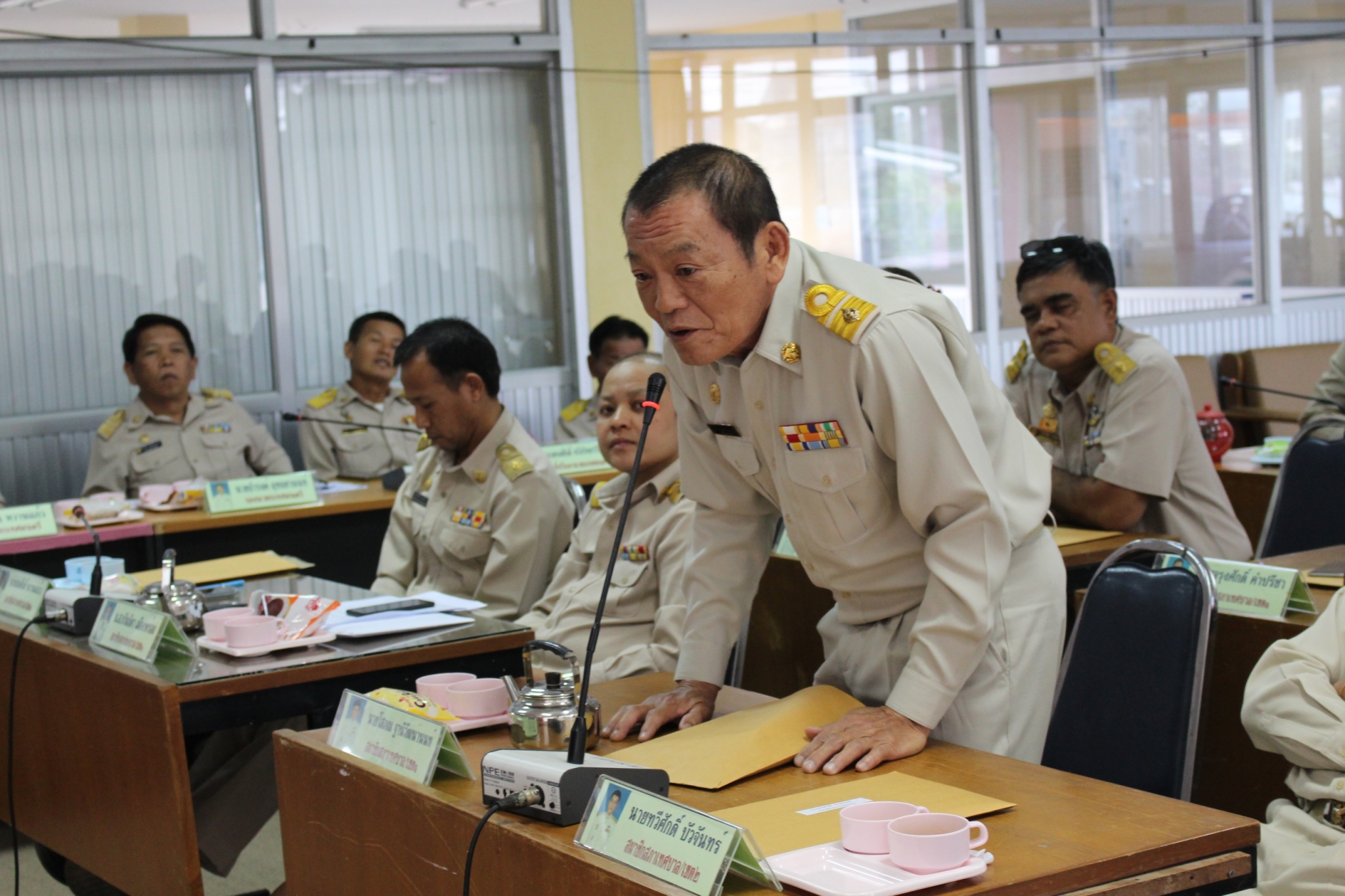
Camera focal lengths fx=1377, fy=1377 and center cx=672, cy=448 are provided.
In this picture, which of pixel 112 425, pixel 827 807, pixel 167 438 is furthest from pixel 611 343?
pixel 827 807

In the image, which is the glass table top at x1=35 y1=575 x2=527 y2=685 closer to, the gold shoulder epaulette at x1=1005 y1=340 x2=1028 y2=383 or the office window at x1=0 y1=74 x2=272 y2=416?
the gold shoulder epaulette at x1=1005 y1=340 x2=1028 y2=383

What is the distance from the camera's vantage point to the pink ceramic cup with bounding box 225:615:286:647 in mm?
2121

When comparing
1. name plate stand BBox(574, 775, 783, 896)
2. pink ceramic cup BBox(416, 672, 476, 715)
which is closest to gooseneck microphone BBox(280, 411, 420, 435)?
pink ceramic cup BBox(416, 672, 476, 715)

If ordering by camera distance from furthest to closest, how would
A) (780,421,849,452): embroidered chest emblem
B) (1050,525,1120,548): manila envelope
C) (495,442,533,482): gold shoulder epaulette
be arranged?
(495,442,533,482): gold shoulder epaulette
(1050,525,1120,548): manila envelope
(780,421,849,452): embroidered chest emblem

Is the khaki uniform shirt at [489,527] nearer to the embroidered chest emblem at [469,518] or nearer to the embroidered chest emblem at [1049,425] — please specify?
the embroidered chest emblem at [469,518]

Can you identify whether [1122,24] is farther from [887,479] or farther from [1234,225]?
[887,479]

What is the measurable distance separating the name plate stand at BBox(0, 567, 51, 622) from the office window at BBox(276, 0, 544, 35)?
357cm

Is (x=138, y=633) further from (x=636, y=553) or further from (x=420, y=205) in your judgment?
(x=420, y=205)

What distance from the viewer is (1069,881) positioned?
1069 mm

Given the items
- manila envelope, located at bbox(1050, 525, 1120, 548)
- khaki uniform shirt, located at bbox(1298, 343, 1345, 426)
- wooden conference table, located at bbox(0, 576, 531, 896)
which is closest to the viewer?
wooden conference table, located at bbox(0, 576, 531, 896)

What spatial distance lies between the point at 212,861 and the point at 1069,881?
1733 millimetres

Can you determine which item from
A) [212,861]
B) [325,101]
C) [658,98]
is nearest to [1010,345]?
[658,98]

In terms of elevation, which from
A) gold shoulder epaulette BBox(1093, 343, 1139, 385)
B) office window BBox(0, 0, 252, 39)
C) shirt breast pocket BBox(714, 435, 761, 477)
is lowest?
shirt breast pocket BBox(714, 435, 761, 477)

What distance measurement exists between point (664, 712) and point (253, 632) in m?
0.84
